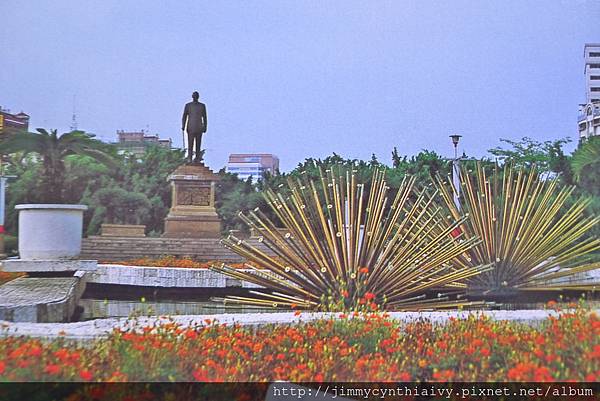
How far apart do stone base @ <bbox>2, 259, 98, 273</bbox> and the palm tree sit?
0.31 meters

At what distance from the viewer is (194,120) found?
3.01 meters

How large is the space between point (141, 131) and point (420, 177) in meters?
1.30

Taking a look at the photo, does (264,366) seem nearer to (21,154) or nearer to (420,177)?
(420,177)

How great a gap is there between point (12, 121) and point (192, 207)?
1.19 metres

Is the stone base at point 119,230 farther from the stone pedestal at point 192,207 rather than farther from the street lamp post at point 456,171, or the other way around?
the street lamp post at point 456,171

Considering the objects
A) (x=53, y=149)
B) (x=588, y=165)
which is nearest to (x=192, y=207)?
(x=53, y=149)

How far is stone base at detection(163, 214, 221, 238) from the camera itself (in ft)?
12.3

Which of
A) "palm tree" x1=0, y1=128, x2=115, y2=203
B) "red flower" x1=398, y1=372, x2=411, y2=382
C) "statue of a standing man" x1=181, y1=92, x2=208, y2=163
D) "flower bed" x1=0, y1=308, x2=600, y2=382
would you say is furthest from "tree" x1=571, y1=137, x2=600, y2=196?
"palm tree" x1=0, y1=128, x2=115, y2=203

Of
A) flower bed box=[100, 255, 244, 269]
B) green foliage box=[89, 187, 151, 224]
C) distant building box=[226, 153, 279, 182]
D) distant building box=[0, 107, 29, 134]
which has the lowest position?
flower bed box=[100, 255, 244, 269]

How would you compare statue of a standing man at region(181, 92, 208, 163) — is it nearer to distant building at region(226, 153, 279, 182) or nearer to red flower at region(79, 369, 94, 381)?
distant building at region(226, 153, 279, 182)

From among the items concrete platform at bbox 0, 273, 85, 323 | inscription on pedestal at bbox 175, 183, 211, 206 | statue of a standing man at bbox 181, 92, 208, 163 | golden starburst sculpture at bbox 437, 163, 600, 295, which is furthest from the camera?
inscription on pedestal at bbox 175, 183, 211, 206

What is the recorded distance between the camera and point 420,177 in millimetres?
3090

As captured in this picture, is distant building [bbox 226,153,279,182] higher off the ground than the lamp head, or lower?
lower

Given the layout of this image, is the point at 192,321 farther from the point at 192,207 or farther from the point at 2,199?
the point at 192,207
